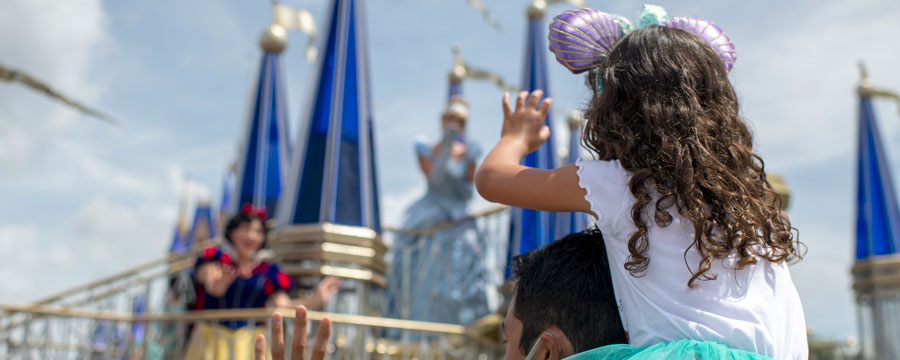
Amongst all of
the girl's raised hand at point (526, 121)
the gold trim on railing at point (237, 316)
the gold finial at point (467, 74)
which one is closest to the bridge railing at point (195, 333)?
the gold trim on railing at point (237, 316)

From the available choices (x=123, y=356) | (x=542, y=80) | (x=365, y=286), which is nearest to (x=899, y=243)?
(x=542, y=80)

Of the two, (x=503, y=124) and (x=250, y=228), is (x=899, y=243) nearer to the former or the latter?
(x=250, y=228)

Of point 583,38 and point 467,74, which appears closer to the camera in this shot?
point 583,38

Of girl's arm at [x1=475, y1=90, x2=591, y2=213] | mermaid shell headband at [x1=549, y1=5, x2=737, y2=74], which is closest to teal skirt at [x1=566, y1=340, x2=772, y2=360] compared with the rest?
girl's arm at [x1=475, y1=90, x2=591, y2=213]

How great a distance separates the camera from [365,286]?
4066 millimetres

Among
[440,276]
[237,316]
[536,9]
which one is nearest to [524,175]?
[237,316]

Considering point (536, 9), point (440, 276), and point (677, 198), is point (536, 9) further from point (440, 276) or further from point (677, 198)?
point (677, 198)

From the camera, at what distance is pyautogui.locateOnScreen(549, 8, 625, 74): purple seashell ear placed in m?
1.40

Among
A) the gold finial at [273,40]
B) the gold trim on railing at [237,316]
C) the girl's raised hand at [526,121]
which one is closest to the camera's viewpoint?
the girl's raised hand at [526,121]

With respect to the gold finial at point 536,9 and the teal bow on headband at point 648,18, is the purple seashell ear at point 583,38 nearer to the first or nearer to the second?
the teal bow on headband at point 648,18

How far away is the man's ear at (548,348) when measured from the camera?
3.65 ft

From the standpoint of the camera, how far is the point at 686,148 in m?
1.13

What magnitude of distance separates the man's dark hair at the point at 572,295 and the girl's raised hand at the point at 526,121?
0.77ft

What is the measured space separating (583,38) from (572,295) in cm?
53
